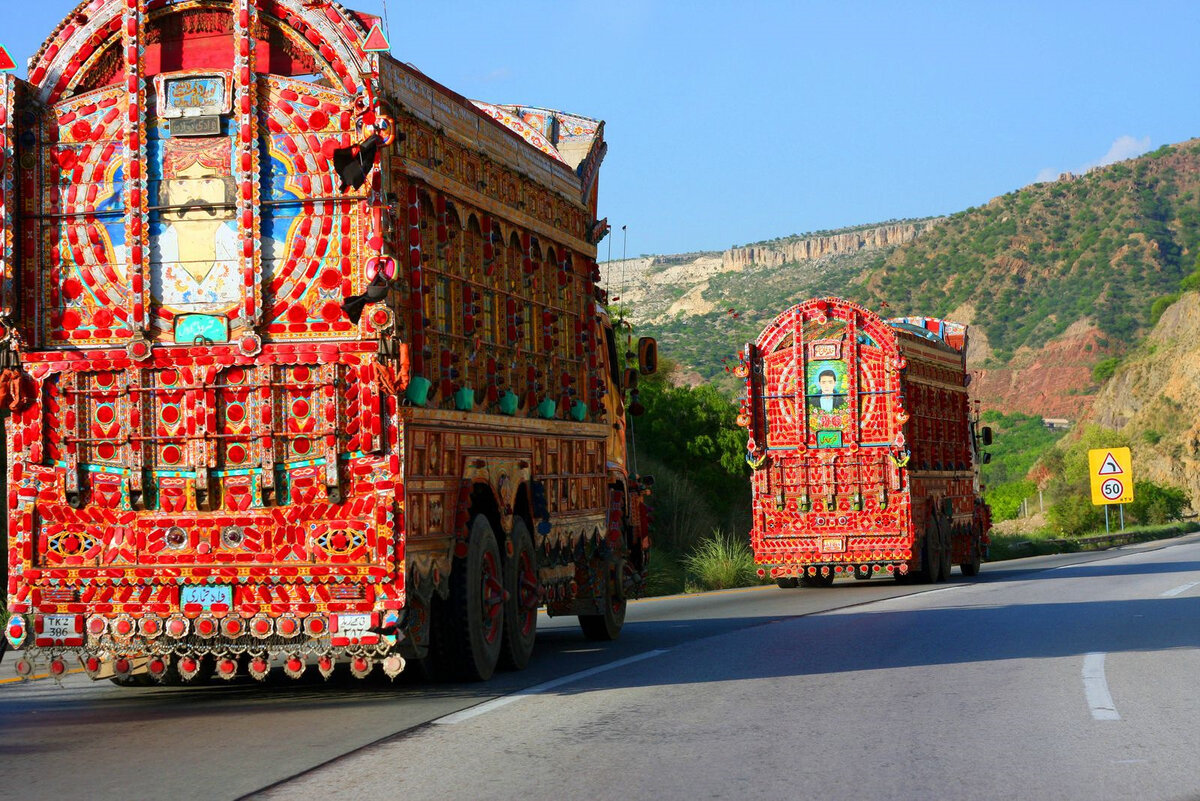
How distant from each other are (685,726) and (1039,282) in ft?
344

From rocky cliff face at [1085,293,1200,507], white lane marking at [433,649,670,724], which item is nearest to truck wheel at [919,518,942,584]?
white lane marking at [433,649,670,724]

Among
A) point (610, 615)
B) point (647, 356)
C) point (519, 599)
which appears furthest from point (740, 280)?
point (519, 599)

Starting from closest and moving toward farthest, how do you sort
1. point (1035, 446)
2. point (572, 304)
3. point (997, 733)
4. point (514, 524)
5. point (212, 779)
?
point (212, 779) → point (997, 733) → point (514, 524) → point (572, 304) → point (1035, 446)

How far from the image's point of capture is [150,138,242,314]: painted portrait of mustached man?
1041 centimetres

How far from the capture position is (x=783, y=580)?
88.8 ft

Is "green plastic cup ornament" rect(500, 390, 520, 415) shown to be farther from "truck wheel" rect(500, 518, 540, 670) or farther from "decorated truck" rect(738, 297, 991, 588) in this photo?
"decorated truck" rect(738, 297, 991, 588)

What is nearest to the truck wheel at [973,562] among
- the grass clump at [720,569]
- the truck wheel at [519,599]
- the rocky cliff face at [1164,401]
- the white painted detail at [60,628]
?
the grass clump at [720,569]

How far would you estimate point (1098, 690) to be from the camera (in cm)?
1150

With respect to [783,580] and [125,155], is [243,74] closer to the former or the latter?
[125,155]

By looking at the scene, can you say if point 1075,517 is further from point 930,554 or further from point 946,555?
point 930,554

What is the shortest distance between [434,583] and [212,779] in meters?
2.93

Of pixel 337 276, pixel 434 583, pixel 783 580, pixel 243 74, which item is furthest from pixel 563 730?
pixel 783 580

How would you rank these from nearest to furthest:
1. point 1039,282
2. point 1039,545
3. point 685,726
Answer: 1. point 685,726
2. point 1039,545
3. point 1039,282

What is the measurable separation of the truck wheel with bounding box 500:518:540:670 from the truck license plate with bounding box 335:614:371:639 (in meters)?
2.47
